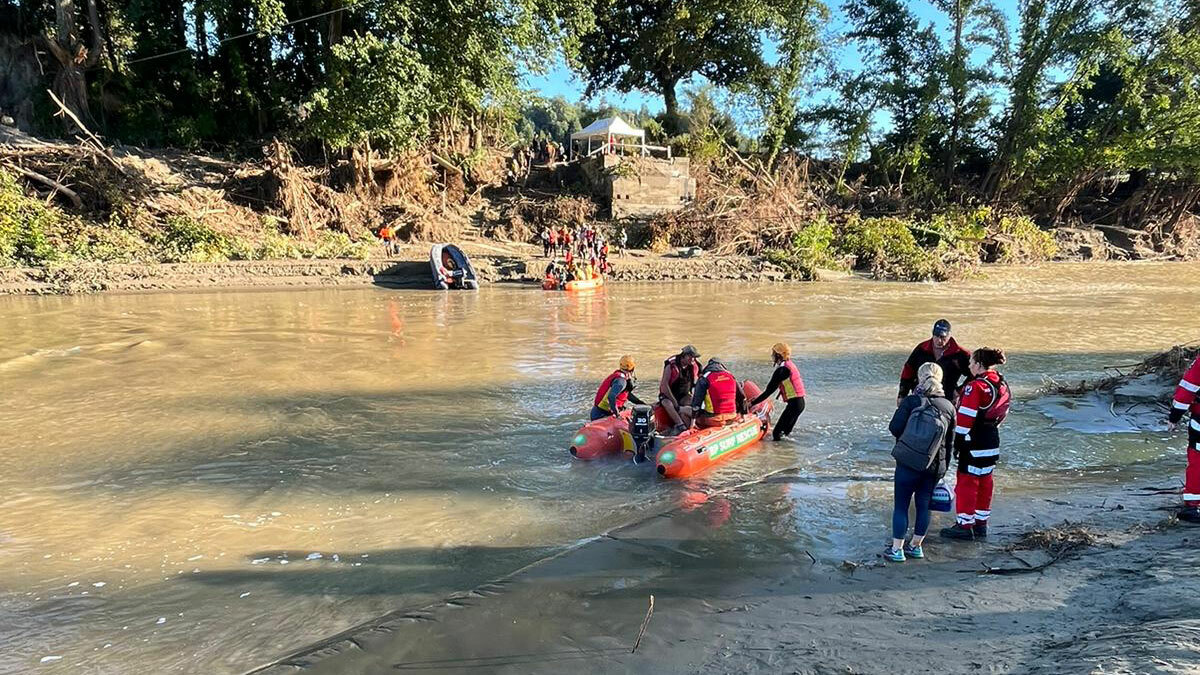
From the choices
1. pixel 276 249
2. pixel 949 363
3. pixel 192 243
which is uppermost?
pixel 192 243

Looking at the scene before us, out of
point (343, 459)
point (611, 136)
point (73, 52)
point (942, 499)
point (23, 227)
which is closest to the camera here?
point (942, 499)

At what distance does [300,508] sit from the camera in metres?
6.68

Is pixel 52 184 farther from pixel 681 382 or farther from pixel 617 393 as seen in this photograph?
pixel 681 382

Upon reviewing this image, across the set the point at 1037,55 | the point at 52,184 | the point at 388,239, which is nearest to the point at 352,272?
the point at 388,239

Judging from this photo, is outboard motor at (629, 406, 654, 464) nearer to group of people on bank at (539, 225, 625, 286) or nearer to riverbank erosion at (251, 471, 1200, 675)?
riverbank erosion at (251, 471, 1200, 675)

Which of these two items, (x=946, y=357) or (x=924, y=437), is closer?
(x=924, y=437)

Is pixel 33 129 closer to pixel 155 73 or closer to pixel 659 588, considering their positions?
pixel 155 73

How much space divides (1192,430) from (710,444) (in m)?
3.96

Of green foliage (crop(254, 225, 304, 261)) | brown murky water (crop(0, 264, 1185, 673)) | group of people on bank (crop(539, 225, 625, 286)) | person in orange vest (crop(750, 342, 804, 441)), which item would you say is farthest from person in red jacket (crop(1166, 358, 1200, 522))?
green foliage (crop(254, 225, 304, 261))

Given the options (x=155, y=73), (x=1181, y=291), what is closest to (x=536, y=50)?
(x=155, y=73)

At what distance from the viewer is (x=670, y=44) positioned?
35.9 meters

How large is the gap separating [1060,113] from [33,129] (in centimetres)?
4325

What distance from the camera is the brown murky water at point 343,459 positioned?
511 centimetres

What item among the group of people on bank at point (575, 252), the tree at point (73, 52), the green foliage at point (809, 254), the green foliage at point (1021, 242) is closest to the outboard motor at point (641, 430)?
the group of people on bank at point (575, 252)
